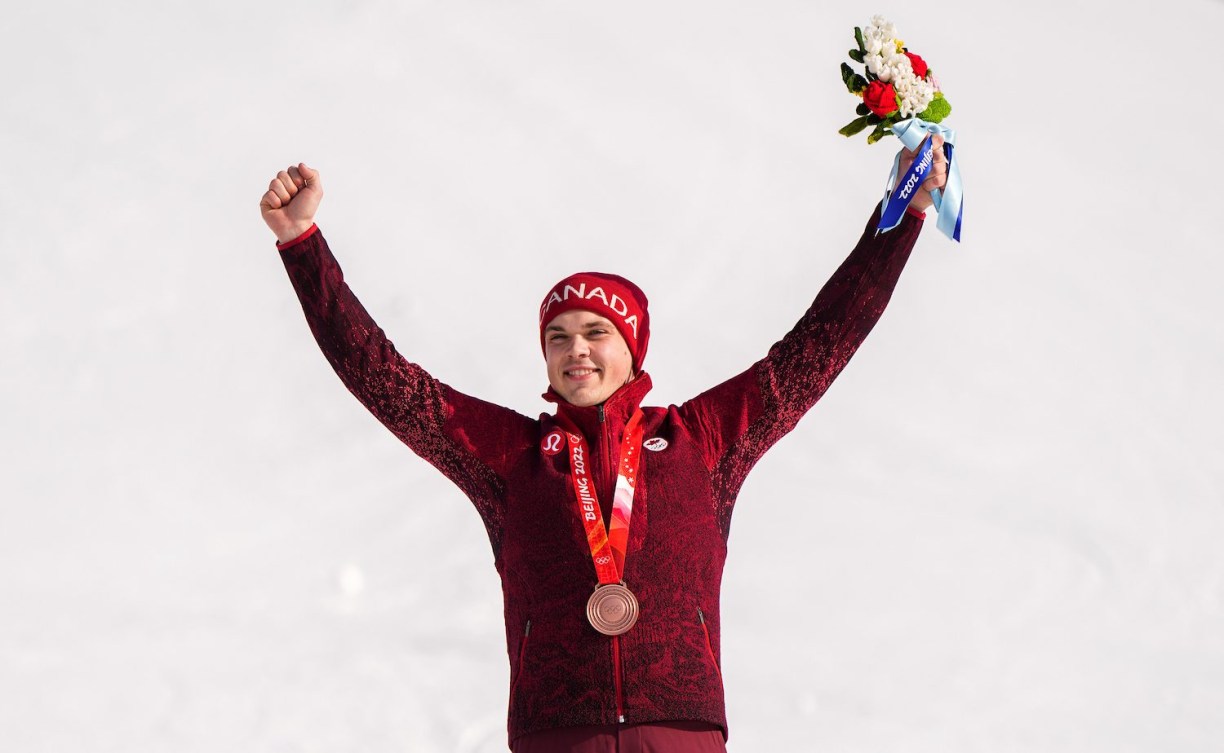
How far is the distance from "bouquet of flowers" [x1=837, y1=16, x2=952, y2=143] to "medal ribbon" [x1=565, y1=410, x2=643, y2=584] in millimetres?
792

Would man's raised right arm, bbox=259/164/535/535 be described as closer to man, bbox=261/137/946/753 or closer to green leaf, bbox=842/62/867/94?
man, bbox=261/137/946/753

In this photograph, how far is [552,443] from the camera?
10.0 feet

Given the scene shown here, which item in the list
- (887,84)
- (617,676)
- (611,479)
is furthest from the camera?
(887,84)

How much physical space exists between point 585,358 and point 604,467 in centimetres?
24

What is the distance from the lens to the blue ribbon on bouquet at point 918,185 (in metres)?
3.12

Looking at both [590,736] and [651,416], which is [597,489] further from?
[590,736]

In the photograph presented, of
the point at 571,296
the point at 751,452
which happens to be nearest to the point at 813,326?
the point at 751,452

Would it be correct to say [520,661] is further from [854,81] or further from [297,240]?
[854,81]

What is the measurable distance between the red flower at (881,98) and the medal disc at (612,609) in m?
1.09

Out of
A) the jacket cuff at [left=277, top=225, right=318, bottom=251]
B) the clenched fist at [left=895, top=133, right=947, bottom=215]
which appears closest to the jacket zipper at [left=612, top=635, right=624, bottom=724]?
the jacket cuff at [left=277, top=225, right=318, bottom=251]

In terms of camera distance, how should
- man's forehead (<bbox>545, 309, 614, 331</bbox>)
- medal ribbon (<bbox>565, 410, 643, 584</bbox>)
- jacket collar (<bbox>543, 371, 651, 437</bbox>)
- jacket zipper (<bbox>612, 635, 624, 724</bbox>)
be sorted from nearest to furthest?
jacket zipper (<bbox>612, 635, 624, 724</bbox>)
medal ribbon (<bbox>565, 410, 643, 584</bbox>)
jacket collar (<bbox>543, 371, 651, 437</bbox>)
man's forehead (<bbox>545, 309, 614, 331</bbox>)

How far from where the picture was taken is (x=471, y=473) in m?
3.11

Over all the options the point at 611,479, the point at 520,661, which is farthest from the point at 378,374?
the point at 520,661

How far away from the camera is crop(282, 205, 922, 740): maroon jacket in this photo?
2.74 meters
